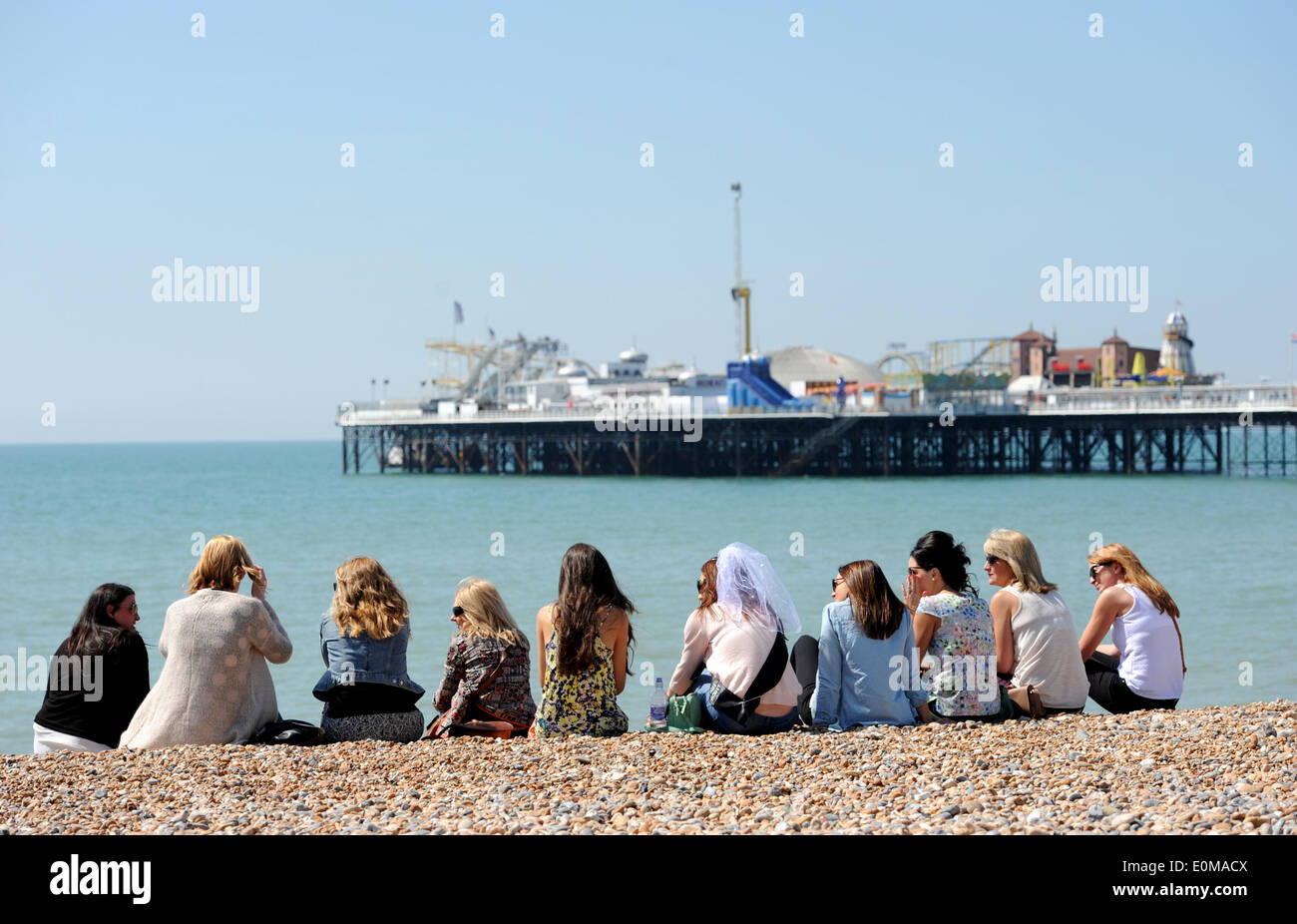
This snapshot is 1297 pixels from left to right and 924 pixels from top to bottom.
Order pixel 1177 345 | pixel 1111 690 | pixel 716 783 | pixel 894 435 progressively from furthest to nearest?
pixel 1177 345, pixel 894 435, pixel 1111 690, pixel 716 783

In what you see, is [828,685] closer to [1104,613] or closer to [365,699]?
[1104,613]

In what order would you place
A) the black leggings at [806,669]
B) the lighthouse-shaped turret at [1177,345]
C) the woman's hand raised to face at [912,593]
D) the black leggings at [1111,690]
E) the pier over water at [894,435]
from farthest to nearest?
the lighthouse-shaped turret at [1177,345] < the pier over water at [894,435] < the black leggings at [1111,690] < the woman's hand raised to face at [912,593] < the black leggings at [806,669]

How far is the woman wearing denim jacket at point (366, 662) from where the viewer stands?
5883mm

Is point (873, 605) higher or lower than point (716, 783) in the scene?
higher

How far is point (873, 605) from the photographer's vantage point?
5.71 m

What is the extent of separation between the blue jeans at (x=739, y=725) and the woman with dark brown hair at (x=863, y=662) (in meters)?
0.16

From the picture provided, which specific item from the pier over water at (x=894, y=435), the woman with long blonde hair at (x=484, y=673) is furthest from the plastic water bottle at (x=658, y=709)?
the pier over water at (x=894, y=435)

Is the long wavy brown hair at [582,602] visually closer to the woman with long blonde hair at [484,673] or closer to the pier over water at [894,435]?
the woman with long blonde hair at [484,673]

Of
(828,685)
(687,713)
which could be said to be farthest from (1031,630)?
(687,713)

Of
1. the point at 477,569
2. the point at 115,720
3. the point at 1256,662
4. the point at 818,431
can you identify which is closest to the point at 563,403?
the point at 818,431

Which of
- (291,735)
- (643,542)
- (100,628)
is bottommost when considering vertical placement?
(643,542)

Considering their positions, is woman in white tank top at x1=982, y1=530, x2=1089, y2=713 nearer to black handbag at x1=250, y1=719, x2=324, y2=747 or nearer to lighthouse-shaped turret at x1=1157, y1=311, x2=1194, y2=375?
black handbag at x1=250, y1=719, x2=324, y2=747

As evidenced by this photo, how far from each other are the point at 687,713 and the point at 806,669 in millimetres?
594

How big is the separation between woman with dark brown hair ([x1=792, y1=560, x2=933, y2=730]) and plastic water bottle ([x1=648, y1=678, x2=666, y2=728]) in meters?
0.64
